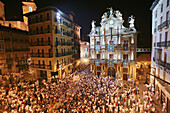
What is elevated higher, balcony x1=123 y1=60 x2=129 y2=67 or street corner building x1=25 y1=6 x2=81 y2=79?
street corner building x1=25 y1=6 x2=81 y2=79

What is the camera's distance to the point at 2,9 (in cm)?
2838

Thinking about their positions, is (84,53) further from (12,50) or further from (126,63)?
(12,50)

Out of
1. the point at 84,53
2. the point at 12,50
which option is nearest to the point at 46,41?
the point at 12,50

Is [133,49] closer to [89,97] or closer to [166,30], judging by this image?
[166,30]

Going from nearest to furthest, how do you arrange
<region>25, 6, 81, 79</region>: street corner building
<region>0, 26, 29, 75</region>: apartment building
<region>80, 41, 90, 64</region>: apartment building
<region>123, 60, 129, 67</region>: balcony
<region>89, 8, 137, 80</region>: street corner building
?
<region>0, 26, 29, 75</region>: apartment building → <region>25, 6, 81, 79</region>: street corner building → <region>123, 60, 129, 67</region>: balcony → <region>89, 8, 137, 80</region>: street corner building → <region>80, 41, 90, 64</region>: apartment building

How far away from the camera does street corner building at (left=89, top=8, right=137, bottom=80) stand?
2567 cm

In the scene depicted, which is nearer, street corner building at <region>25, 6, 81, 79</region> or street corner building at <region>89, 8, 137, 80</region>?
street corner building at <region>25, 6, 81, 79</region>

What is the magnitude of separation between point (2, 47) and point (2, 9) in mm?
13908

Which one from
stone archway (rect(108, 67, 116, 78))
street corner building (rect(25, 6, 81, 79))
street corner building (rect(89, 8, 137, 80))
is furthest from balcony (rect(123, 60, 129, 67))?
street corner building (rect(25, 6, 81, 79))

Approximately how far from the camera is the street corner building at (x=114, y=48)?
2567 centimetres

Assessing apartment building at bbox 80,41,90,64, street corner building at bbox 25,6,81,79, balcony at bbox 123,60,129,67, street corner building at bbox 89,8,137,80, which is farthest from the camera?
apartment building at bbox 80,41,90,64

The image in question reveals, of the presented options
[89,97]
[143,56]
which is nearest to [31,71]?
[89,97]

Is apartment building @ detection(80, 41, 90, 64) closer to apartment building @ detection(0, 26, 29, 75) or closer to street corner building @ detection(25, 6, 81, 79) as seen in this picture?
street corner building @ detection(25, 6, 81, 79)

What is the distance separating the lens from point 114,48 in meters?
27.1
